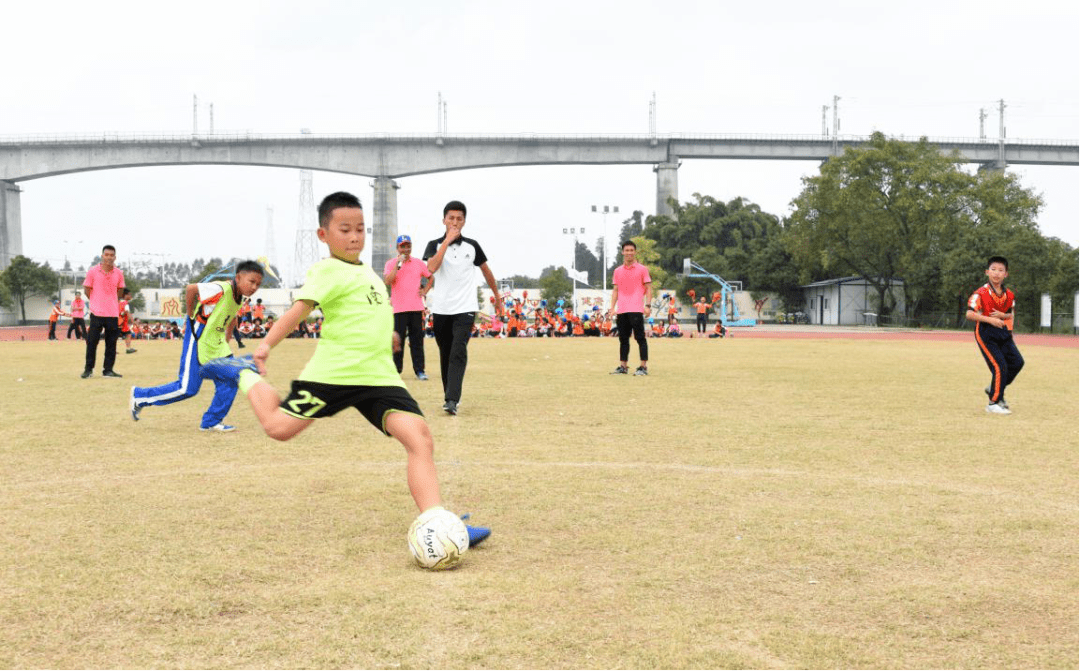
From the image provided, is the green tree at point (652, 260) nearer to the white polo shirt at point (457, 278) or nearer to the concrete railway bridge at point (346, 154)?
the concrete railway bridge at point (346, 154)

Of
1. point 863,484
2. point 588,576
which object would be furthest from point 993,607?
point 863,484

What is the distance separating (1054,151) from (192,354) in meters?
88.0

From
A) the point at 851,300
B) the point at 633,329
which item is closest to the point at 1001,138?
the point at 851,300

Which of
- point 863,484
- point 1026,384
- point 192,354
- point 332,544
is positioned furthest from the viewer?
point 1026,384

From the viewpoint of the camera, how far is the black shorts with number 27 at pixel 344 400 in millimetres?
4574

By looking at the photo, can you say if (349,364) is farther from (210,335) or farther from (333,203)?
(210,335)

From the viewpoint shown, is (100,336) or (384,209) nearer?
(100,336)

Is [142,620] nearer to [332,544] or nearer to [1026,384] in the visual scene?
[332,544]

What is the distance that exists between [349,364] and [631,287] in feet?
36.1

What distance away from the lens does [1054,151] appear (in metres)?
80.3

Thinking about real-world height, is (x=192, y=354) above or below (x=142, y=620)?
above

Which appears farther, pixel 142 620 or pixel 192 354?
pixel 192 354

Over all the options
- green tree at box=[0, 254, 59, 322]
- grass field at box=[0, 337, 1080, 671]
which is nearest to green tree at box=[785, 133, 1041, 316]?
grass field at box=[0, 337, 1080, 671]

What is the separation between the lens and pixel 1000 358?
35.1ft
